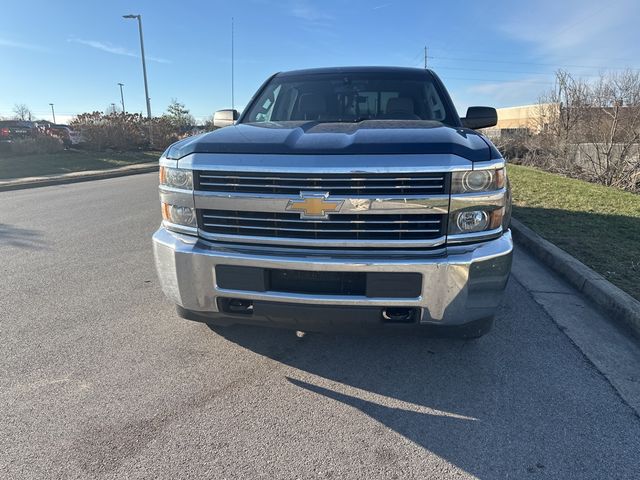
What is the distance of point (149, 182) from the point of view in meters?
14.0

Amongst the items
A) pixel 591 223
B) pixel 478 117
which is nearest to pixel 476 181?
pixel 478 117

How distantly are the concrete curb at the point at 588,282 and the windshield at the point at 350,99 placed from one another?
1.99 metres

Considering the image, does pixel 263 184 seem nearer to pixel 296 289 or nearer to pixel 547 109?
pixel 296 289

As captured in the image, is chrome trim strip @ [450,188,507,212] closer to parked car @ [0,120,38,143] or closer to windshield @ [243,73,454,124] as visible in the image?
windshield @ [243,73,454,124]

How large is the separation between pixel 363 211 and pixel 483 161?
0.71 metres

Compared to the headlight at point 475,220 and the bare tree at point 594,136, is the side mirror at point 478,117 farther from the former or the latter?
the bare tree at point 594,136

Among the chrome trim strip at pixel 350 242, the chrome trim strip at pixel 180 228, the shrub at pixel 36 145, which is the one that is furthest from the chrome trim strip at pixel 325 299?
the shrub at pixel 36 145

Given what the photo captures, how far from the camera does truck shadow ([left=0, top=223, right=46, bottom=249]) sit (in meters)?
5.95

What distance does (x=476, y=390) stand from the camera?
268 cm

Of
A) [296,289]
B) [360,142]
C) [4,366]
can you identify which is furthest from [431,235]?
[4,366]

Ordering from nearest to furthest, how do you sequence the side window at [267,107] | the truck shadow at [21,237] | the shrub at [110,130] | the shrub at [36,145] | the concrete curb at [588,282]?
the concrete curb at [588,282] → the side window at [267,107] → the truck shadow at [21,237] → the shrub at [36,145] → the shrub at [110,130]

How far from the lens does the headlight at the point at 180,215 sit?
271 cm

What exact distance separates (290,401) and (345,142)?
1508 millimetres

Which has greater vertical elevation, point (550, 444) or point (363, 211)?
point (363, 211)
